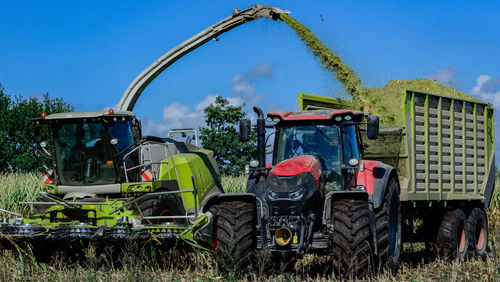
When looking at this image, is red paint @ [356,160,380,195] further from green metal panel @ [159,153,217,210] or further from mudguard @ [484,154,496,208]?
mudguard @ [484,154,496,208]

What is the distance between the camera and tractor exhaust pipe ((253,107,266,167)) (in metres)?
8.01

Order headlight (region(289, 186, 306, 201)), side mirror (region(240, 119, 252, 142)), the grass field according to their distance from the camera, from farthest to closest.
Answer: side mirror (region(240, 119, 252, 142)) → headlight (region(289, 186, 306, 201)) → the grass field

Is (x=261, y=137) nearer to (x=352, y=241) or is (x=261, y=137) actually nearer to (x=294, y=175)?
(x=294, y=175)

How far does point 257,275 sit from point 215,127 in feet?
97.0

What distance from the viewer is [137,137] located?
396 inches

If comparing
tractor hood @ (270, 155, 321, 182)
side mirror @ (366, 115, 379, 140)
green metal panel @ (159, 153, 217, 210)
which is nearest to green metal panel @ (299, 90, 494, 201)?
side mirror @ (366, 115, 379, 140)

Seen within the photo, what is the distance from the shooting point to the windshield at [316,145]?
7.80 meters

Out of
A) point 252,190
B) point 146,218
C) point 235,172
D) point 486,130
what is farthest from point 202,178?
point 235,172

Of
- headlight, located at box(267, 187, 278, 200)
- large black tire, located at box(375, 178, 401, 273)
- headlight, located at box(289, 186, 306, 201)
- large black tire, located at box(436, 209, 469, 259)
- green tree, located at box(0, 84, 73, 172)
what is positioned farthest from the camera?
green tree, located at box(0, 84, 73, 172)

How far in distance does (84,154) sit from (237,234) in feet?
12.0

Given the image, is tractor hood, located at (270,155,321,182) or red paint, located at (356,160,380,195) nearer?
tractor hood, located at (270,155,321,182)

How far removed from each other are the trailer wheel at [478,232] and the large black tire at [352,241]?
442 cm

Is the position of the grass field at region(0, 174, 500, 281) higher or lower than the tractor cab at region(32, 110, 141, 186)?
lower

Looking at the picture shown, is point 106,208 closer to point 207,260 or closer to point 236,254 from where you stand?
point 207,260
